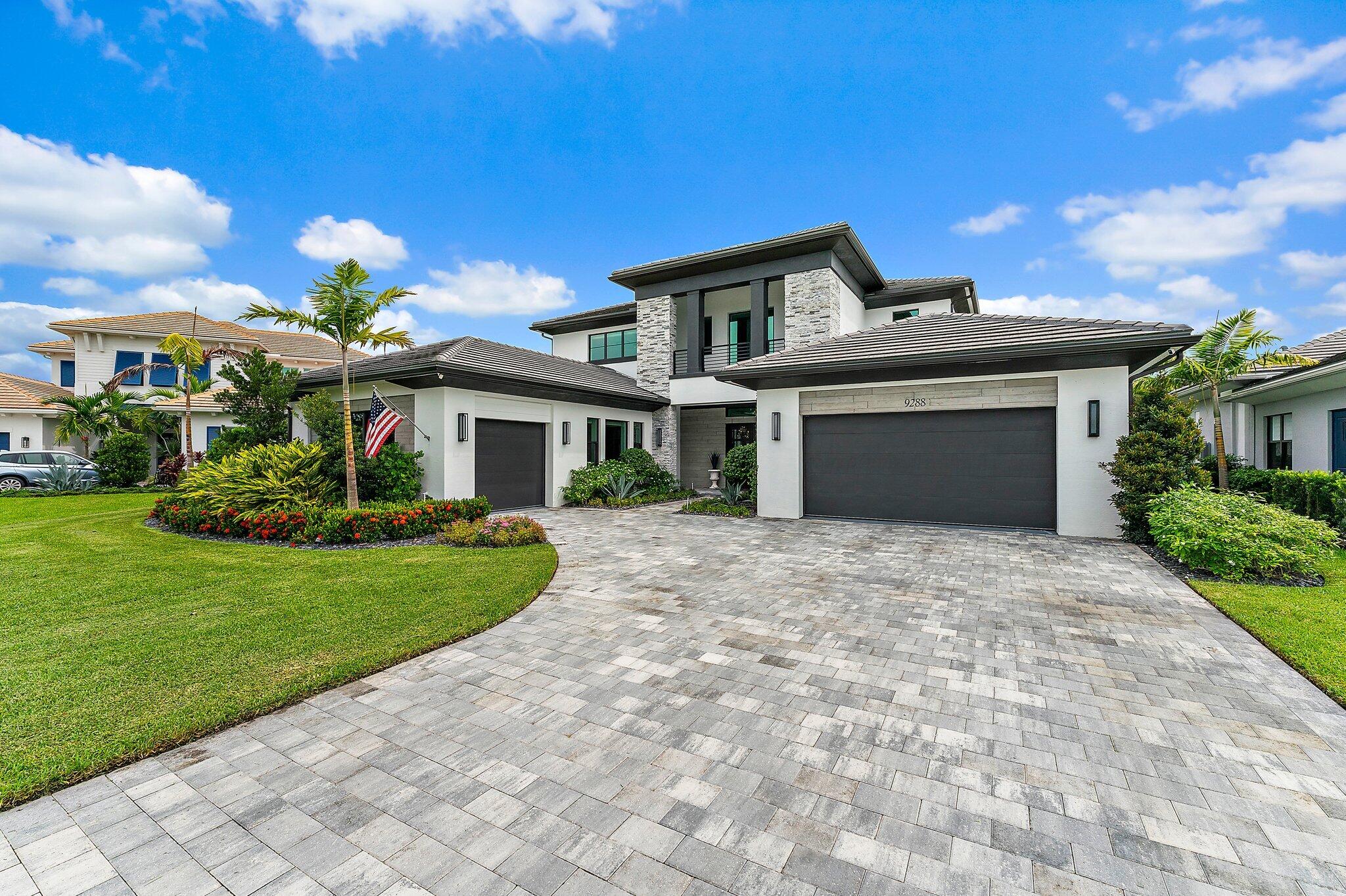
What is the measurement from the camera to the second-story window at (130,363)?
25.5 meters

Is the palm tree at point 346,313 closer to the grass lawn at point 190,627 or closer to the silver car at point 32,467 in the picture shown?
the grass lawn at point 190,627

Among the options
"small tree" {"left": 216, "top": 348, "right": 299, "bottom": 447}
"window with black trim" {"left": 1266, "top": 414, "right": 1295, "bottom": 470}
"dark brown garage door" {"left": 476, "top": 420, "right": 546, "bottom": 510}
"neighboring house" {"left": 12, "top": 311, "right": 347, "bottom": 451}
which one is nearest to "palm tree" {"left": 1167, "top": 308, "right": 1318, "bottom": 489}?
"window with black trim" {"left": 1266, "top": 414, "right": 1295, "bottom": 470}

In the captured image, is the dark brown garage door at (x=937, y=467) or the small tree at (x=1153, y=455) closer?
the small tree at (x=1153, y=455)

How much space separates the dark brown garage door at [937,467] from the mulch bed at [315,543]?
8009 millimetres

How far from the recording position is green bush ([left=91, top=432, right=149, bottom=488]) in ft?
58.9

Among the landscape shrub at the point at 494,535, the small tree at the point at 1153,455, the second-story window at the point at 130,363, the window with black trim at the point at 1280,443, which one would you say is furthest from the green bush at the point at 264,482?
the second-story window at the point at 130,363

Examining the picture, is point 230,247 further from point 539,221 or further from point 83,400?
point 539,221

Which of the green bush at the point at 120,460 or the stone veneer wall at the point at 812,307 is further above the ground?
the stone veneer wall at the point at 812,307

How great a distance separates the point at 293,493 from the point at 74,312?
29870 millimetres

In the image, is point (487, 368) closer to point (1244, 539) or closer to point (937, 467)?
point (937, 467)

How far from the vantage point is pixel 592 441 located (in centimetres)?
1553

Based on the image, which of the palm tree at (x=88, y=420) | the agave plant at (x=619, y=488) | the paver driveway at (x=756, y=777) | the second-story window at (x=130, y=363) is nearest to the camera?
the paver driveway at (x=756, y=777)

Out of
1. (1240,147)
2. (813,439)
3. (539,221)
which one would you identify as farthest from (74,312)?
(1240,147)

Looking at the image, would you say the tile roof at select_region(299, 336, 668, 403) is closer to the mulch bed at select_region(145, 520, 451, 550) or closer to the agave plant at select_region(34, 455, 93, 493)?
the mulch bed at select_region(145, 520, 451, 550)
